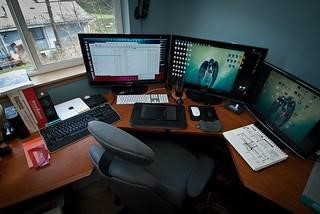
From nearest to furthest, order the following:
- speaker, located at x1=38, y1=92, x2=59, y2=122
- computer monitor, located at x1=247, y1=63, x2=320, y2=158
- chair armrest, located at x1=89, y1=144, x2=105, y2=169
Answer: chair armrest, located at x1=89, y1=144, x2=105, y2=169, computer monitor, located at x1=247, y1=63, x2=320, y2=158, speaker, located at x1=38, y1=92, x2=59, y2=122

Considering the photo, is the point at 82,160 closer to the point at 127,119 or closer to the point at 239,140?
the point at 127,119

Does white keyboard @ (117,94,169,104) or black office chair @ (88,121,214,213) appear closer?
black office chair @ (88,121,214,213)

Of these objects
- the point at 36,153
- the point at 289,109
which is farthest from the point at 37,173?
the point at 289,109

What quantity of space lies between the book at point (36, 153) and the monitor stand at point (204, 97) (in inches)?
40.6

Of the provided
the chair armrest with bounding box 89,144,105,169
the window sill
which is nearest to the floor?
the chair armrest with bounding box 89,144,105,169

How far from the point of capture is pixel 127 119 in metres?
1.30

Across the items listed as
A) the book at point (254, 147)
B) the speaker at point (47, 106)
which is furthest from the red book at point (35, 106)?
the book at point (254, 147)

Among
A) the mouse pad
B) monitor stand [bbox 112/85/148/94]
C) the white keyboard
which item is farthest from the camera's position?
monitor stand [bbox 112/85/148/94]

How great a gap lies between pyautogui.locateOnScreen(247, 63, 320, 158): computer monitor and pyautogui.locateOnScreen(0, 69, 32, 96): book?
4.55 ft

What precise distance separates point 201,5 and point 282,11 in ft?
2.12

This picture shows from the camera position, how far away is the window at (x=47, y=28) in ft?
4.30

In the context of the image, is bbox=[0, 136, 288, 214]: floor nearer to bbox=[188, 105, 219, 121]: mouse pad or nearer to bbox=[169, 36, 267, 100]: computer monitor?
bbox=[188, 105, 219, 121]: mouse pad

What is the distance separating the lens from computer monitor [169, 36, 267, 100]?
1209 mm

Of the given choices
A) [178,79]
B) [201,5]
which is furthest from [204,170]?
[201,5]
